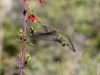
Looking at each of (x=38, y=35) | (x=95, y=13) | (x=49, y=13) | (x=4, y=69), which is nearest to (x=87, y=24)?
(x=95, y=13)

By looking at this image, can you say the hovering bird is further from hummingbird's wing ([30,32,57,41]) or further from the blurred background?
the blurred background

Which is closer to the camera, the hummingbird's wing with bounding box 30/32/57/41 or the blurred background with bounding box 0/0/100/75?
the hummingbird's wing with bounding box 30/32/57/41

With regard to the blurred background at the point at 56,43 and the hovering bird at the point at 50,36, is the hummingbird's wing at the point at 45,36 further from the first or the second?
the blurred background at the point at 56,43

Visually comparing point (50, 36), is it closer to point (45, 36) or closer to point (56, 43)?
point (45, 36)

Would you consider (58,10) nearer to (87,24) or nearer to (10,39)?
(87,24)

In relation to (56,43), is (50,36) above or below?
below

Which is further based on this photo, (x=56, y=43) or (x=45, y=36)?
(x=56, y=43)

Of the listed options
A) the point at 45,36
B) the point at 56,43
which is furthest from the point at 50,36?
the point at 56,43

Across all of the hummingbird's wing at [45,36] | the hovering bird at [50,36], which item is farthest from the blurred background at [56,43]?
the hummingbird's wing at [45,36]

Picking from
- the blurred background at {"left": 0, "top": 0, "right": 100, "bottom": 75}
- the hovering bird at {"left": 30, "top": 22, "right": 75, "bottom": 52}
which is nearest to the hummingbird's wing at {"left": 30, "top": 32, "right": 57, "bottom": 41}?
the hovering bird at {"left": 30, "top": 22, "right": 75, "bottom": 52}
